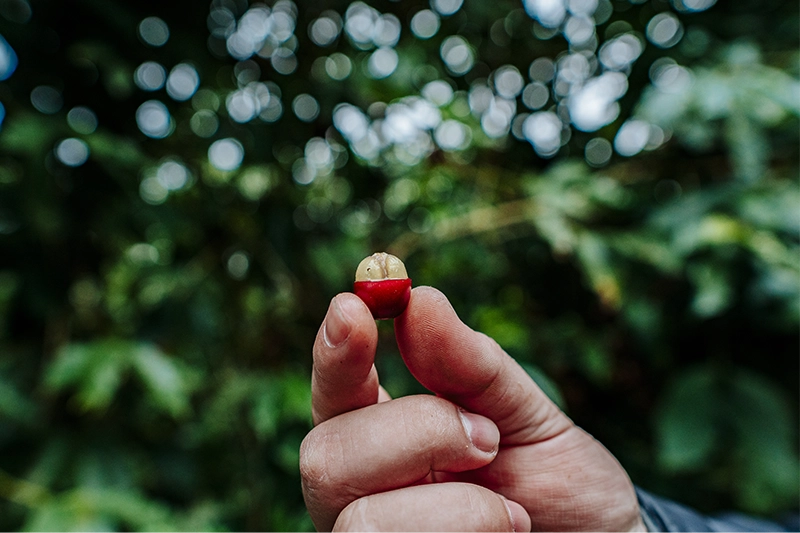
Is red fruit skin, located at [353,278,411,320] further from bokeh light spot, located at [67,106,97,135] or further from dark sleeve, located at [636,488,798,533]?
bokeh light spot, located at [67,106,97,135]

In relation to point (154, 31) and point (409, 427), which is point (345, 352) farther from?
point (154, 31)

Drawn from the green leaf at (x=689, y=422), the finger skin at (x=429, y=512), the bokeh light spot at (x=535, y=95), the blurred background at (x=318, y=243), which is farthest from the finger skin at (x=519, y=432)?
the bokeh light spot at (x=535, y=95)

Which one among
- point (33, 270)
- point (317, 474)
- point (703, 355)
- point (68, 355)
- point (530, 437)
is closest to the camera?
→ point (317, 474)

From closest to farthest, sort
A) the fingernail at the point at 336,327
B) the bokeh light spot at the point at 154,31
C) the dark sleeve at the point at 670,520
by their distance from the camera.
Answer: the fingernail at the point at 336,327 → the dark sleeve at the point at 670,520 → the bokeh light spot at the point at 154,31

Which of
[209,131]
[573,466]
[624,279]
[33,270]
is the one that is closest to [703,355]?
[624,279]

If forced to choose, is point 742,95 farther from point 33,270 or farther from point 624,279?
point 33,270

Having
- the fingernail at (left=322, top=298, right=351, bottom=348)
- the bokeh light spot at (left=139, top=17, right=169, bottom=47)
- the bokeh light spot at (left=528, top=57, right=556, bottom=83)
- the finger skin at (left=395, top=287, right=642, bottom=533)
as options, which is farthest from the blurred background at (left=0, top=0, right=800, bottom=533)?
the fingernail at (left=322, top=298, right=351, bottom=348)

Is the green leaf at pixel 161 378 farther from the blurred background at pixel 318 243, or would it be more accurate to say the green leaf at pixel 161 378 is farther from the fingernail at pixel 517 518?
the fingernail at pixel 517 518
